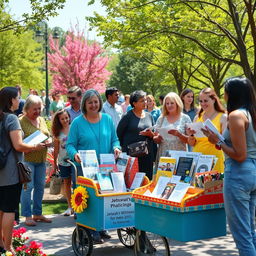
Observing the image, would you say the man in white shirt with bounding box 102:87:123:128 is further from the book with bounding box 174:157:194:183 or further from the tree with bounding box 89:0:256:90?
the book with bounding box 174:157:194:183

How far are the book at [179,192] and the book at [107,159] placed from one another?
1425mm

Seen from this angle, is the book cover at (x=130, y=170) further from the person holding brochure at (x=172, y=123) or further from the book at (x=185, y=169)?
the book at (x=185, y=169)

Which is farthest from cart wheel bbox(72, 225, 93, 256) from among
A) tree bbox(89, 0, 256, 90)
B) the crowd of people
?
tree bbox(89, 0, 256, 90)

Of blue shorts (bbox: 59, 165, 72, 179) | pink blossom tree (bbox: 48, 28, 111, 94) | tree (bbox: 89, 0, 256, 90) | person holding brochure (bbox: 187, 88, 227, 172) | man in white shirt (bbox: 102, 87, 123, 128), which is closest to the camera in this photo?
person holding brochure (bbox: 187, 88, 227, 172)

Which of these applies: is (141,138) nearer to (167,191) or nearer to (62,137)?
(62,137)

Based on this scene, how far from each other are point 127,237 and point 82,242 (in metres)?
0.76

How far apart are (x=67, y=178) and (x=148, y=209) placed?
3.85m

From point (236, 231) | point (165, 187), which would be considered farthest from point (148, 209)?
point (236, 231)

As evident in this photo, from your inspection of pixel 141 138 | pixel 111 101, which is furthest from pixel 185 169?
pixel 111 101

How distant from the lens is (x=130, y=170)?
6195 mm

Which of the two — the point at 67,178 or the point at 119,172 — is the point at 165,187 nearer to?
the point at 119,172

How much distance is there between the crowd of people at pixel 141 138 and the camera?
4422mm

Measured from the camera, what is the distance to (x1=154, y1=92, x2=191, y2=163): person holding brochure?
7.09 metres

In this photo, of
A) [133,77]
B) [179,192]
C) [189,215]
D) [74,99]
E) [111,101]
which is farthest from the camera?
[133,77]
